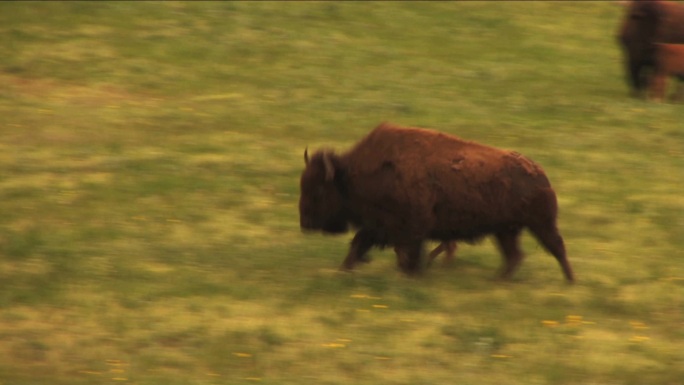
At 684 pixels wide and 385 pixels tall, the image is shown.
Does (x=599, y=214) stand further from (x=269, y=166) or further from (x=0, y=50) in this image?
(x=0, y=50)

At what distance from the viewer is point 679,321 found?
36.3ft

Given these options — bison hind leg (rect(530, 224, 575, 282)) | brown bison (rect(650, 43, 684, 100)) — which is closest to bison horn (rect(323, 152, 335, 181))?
bison hind leg (rect(530, 224, 575, 282))

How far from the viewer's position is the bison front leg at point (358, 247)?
12.0 m

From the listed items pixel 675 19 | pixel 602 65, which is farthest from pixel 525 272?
pixel 602 65

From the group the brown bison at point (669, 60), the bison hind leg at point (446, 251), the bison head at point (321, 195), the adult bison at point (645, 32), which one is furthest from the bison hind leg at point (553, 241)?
the adult bison at point (645, 32)

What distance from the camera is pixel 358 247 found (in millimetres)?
12055

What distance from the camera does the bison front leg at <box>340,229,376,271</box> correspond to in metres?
12.0

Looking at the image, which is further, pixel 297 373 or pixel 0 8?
pixel 0 8

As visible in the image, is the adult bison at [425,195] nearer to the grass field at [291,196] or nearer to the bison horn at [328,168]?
the bison horn at [328,168]

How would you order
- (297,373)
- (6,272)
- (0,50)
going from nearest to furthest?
(297,373) → (6,272) → (0,50)

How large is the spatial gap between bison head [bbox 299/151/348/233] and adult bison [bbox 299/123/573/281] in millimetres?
10

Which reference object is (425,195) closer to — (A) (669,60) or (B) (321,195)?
(B) (321,195)

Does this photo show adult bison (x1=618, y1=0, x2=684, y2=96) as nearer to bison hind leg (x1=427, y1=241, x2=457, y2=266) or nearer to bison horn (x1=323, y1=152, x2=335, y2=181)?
bison hind leg (x1=427, y1=241, x2=457, y2=266)

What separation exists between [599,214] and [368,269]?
377cm
